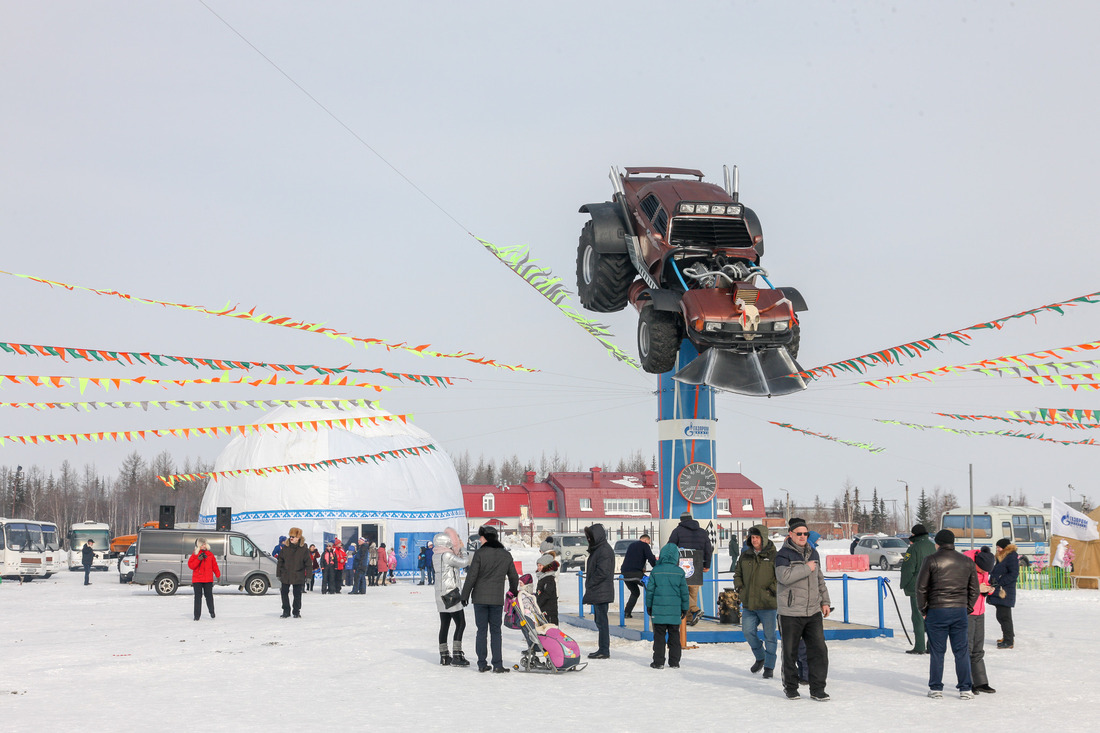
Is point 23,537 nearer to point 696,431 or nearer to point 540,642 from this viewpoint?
point 696,431

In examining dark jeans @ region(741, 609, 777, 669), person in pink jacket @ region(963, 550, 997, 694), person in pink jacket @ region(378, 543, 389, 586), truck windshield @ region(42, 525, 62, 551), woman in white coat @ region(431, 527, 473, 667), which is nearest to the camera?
person in pink jacket @ region(963, 550, 997, 694)

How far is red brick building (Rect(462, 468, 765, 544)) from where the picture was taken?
8850 cm

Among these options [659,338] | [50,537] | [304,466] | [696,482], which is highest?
[659,338]

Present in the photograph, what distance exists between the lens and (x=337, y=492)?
143 ft

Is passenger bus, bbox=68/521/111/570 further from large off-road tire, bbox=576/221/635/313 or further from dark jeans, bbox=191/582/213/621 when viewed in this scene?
large off-road tire, bbox=576/221/635/313

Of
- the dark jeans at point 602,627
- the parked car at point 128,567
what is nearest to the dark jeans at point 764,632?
the dark jeans at point 602,627

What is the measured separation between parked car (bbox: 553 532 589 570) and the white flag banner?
61.0 feet

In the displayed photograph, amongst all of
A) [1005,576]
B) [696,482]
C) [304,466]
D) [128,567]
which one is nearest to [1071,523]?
[696,482]

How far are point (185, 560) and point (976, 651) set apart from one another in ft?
76.3

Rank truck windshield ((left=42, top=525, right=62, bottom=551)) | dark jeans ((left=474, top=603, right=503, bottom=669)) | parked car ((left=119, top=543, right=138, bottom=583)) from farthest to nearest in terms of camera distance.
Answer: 1. truck windshield ((left=42, top=525, right=62, bottom=551))
2. parked car ((left=119, top=543, right=138, bottom=583))
3. dark jeans ((left=474, top=603, right=503, bottom=669))

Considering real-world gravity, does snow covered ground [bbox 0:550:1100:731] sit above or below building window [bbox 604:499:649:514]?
above

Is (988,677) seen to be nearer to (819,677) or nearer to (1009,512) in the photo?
(819,677)

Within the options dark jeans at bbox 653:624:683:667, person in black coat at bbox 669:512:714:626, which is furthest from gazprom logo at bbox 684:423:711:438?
dark jeans at bbox 653:624:683:667

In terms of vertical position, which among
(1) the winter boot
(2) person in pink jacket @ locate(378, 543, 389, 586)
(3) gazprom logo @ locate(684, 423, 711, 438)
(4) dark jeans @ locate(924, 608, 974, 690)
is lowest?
(2) person in pink jacket @ locate(378, 543, 389, 586)
